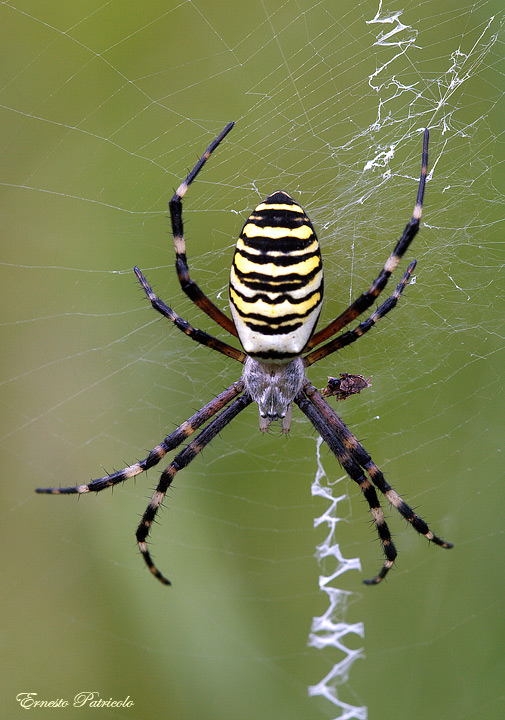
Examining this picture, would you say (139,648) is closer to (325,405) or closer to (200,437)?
(200,437)

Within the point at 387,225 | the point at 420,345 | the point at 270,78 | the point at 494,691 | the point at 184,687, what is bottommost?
the point at 494,691

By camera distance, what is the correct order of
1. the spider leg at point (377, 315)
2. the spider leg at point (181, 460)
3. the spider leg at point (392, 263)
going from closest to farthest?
1. the spider leg at point (392, 263)
2. the spider leg at point (377, 315)
3. the spider leg at point (181, 460)

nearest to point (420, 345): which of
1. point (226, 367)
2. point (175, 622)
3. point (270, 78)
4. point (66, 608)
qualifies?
point (226, 367)

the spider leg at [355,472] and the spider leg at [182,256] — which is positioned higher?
the spider leg at [182,256]

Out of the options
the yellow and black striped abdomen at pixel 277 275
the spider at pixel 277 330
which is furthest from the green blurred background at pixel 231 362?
the yellow and black striped abdomen at pixel 277 275

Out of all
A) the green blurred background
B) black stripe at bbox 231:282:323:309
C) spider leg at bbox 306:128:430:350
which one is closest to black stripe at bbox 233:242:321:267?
black stripe at bbox 231:282:323:309

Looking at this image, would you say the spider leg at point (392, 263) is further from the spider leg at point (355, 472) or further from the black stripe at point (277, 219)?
the spider leg at point (355, 472)

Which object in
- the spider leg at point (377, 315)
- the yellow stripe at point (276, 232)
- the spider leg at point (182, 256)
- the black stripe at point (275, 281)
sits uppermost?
the spider leg at point (182, 256)
